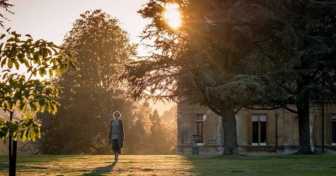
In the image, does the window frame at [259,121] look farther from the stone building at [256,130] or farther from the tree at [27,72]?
the tree at [27,72]

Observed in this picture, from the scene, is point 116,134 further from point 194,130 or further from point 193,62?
point 194,130

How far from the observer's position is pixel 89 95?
48062 mm

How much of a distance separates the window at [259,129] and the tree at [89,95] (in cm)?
1040

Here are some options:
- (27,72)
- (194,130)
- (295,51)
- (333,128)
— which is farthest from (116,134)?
(333,128)

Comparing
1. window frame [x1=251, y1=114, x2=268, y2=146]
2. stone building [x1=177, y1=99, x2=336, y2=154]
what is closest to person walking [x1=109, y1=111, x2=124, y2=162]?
stone building [x1=177, y1=99, x2=336, y2=154]

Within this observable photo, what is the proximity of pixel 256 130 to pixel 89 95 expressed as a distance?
12462mm

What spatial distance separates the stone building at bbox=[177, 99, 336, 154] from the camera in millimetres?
45938

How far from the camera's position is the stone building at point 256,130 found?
45938mm

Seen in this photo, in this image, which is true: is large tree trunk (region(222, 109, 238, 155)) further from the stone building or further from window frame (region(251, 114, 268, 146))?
window frame (region(251, 114, 268, 146))

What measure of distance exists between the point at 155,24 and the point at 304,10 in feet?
20.9

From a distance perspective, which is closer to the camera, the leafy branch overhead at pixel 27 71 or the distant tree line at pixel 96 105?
the leafy branch overhead at pixel 27 71

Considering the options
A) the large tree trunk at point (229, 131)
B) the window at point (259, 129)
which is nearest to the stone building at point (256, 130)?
the window at point (259, 129)

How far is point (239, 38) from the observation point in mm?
26203

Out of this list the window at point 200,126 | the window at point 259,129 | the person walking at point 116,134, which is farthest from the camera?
the window at point 200,126
